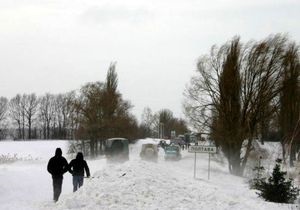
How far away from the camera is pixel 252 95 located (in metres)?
40.9

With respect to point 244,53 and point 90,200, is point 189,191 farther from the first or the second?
point 244,53

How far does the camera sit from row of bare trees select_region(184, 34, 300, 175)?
40625 millimetres

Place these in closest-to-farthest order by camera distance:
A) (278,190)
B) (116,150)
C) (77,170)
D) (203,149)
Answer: (77,170)
(278,190)
(203,149)
(116,150)

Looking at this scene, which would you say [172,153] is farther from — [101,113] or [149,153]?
[101,113]

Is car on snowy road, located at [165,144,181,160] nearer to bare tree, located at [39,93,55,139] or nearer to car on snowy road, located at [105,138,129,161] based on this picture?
car on snowy road, located at [105,138,129,161]

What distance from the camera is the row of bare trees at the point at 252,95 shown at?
40.6 m

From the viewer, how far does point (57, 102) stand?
11694cm

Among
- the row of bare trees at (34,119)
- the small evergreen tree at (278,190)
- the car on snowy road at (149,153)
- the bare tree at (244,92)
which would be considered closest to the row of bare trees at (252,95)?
the bare tree at (244,92)

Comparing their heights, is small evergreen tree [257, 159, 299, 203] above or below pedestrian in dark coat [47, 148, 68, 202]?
below

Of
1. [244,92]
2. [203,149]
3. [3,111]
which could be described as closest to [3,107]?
[3,111]

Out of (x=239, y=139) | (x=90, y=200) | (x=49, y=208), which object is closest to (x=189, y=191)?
(x=90, y=200)

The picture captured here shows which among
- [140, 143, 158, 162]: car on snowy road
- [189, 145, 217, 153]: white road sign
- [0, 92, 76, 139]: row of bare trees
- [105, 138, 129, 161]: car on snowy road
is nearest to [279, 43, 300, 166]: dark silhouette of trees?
[105, 138, 129, 161]: car on snowy road

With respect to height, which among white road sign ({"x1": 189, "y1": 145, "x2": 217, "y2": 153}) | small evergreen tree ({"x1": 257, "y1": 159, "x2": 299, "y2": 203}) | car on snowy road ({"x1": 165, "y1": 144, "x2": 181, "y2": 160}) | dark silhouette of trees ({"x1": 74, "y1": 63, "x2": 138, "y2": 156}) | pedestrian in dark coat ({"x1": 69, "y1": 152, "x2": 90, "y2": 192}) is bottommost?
car on snowy road ({"x1": 165, "y1": 144, "x2": 181, "y2": 160})

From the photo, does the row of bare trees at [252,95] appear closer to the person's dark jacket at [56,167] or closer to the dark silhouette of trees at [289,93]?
the dark silhouette of trees at [289,93]
